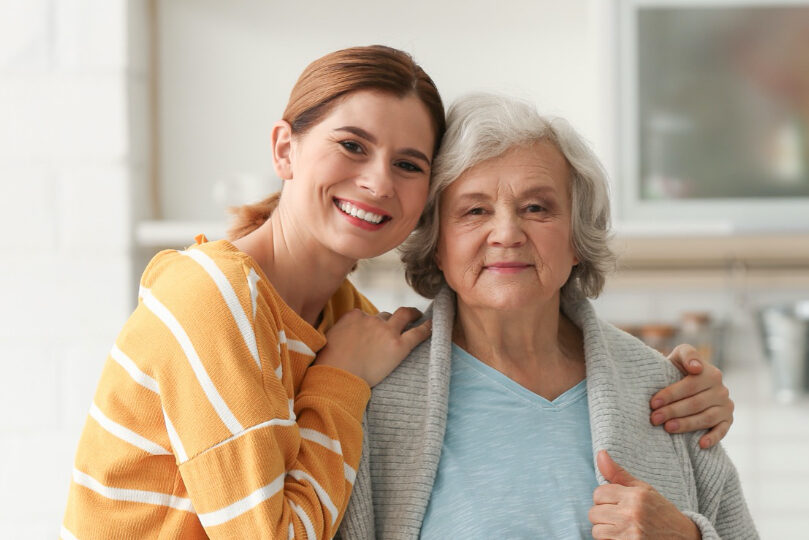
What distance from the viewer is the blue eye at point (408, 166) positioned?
A: 1.27m

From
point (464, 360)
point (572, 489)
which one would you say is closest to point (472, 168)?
point (464, 360)

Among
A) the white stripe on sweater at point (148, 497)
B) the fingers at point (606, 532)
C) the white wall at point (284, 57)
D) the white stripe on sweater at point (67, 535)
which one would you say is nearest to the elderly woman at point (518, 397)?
the fingers at point (606, 532)

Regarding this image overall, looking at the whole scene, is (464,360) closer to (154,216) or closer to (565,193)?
(565,193)

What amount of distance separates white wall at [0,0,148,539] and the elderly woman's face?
3.81 ft

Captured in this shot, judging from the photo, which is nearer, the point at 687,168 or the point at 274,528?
the point at 274,528

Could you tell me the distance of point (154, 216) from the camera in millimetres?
2410

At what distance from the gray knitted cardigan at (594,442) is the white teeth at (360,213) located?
249 mm

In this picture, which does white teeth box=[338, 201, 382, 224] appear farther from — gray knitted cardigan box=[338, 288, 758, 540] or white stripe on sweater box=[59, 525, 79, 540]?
white stripe on sweater box=[59, 525, 79, 540]

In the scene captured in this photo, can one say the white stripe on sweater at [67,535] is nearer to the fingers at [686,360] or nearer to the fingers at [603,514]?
the fingers at [603,514]

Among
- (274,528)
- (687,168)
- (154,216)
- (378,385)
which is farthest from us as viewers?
(154,216)

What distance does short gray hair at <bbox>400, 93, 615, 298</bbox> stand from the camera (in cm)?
131

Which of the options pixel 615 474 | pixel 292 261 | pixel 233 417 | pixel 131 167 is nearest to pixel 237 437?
pixel 233 417

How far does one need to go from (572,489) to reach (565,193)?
1.44 ft

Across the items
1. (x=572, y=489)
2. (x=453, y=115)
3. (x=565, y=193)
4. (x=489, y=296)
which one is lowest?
(x=572, y=489)
